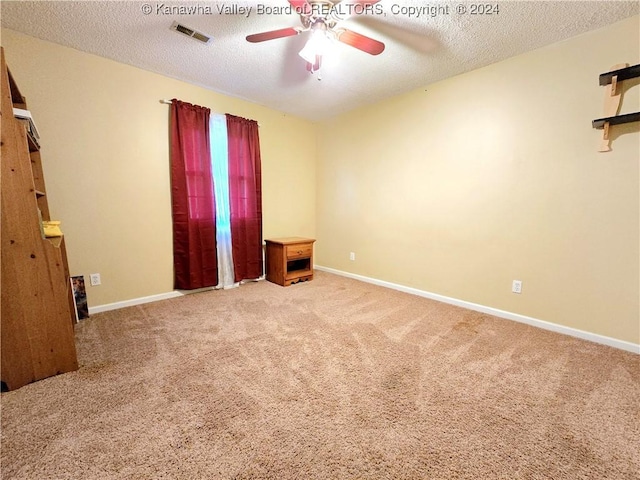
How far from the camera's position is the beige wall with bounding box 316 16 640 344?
2.01m

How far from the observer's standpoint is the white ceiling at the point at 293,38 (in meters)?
1.84

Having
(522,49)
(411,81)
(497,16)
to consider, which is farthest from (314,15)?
(522,49)

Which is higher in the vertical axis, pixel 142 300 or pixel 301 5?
pixel 301 5

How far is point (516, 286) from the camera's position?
250 cm

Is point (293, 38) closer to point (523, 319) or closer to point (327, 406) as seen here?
point (327, 406)

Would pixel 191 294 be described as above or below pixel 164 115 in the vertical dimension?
below

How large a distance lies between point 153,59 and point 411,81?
8.43 feet

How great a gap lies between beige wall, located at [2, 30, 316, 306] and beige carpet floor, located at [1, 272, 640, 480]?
2.28 ft

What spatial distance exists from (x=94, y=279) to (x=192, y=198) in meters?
1.21

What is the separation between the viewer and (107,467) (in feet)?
3.49

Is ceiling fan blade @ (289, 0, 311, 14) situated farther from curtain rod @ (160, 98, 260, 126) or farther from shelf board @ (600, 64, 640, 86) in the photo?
shelf board @ (600, 64, 640, 86)

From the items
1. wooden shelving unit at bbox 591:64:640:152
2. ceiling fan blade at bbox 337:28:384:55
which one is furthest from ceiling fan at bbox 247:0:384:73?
wooden shelving unit at bbox 591:64:640:152

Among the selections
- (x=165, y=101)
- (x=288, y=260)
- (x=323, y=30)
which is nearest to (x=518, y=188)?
(x=323, y=30)

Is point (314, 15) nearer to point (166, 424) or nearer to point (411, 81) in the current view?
point (411, 81)
